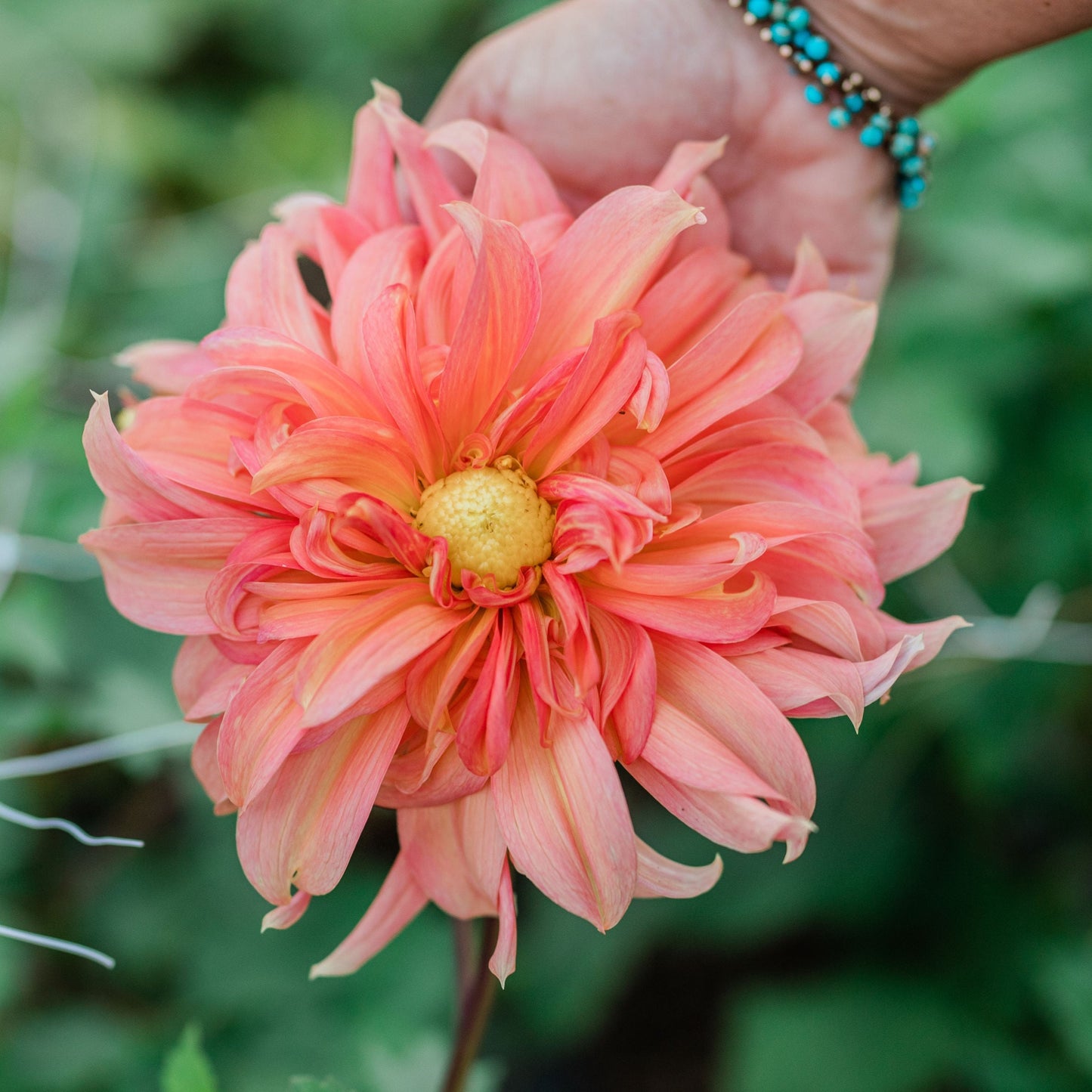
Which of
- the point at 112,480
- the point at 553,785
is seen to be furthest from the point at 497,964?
the point at 112,480

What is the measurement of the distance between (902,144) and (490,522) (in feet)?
2.65

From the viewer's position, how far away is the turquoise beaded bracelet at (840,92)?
1.22 metres

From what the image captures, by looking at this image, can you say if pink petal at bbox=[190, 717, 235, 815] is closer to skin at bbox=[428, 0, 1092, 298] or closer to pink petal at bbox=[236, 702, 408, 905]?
pink petal at bbox=[236, 702, 408, 905]

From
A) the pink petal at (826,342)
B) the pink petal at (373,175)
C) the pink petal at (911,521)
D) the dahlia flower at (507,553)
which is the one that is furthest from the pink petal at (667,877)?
the pink petal at (373,175)

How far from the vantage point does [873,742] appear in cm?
191

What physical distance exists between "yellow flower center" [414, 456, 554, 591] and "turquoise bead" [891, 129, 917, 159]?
743 millimetres

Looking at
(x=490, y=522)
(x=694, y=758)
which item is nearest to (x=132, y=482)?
(x=490, y=522)

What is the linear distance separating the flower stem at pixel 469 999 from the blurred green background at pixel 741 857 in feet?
1.31

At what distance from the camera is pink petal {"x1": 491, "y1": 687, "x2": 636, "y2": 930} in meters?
0.78

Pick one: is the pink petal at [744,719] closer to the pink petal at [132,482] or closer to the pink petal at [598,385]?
the pink petal at [598,385]

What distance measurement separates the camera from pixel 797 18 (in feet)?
3.97

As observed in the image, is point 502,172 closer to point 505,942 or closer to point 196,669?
point 196,669

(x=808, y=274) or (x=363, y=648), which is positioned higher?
(x=808, y=274)

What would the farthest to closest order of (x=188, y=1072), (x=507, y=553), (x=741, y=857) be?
(x=741, y=857) → (x=188, y=1072) → (x=507, y=553)
